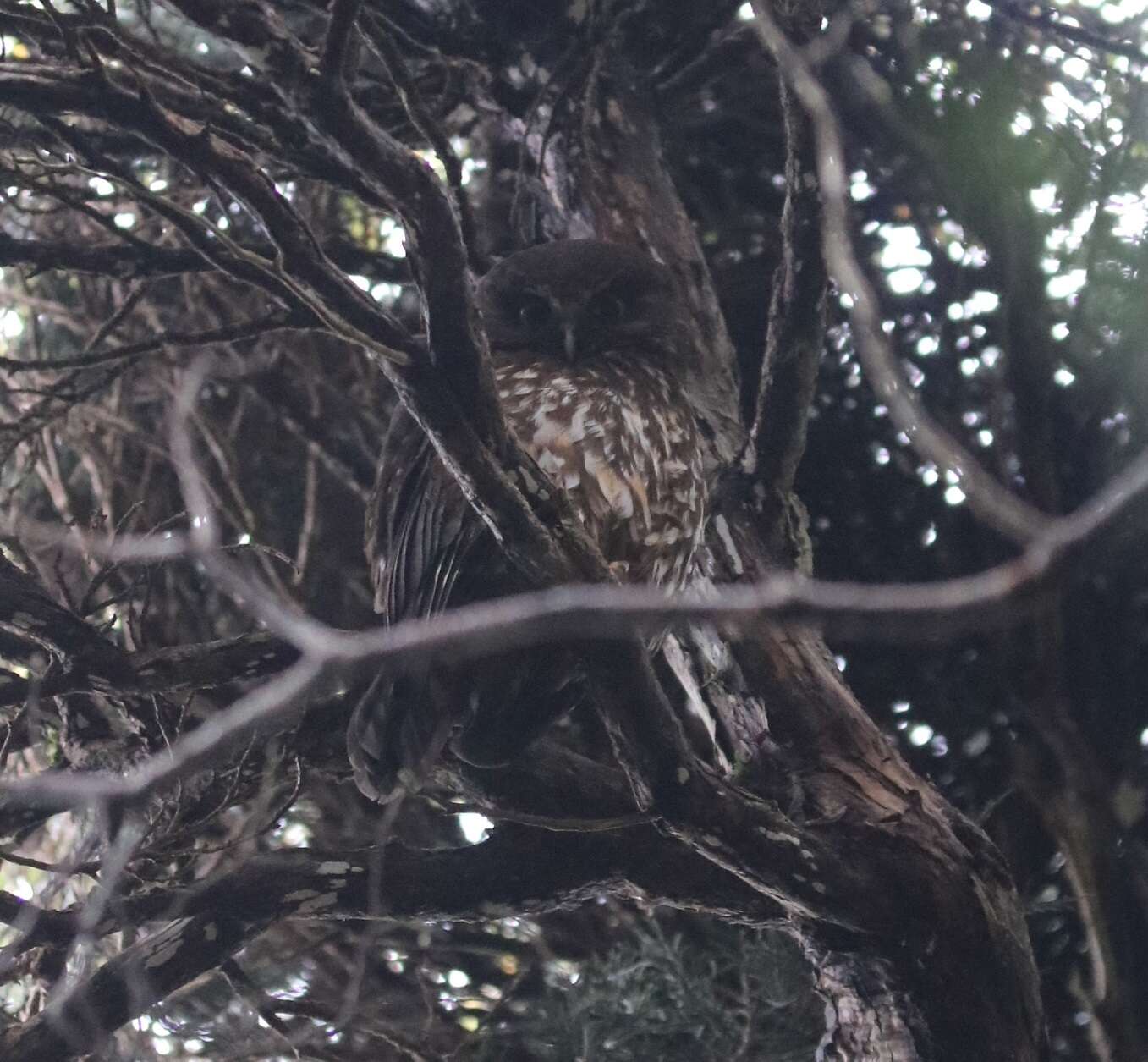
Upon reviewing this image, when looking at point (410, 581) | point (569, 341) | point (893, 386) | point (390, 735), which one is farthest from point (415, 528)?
point (893, 386)

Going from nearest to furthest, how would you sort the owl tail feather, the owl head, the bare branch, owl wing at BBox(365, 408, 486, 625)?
1. the bare branch
2. the owl tail feather
3. owl wing at BBox(365, 408, 486, 625)
4. the owl head

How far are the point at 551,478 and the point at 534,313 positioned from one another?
1.08m

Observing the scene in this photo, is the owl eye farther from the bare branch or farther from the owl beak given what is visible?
the bare branch

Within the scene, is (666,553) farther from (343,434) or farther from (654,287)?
(343,434)

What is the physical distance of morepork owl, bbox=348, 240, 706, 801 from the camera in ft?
8.18

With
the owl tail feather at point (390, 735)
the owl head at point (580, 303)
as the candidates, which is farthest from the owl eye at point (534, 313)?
the owl tail feather at point (390, 735)

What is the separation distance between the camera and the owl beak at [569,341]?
323 centimetres

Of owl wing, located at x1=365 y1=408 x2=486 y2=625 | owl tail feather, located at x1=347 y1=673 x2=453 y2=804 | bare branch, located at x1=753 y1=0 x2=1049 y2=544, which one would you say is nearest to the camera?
bare branch, located at x1=753 y1=0 x2=1049 y2=544

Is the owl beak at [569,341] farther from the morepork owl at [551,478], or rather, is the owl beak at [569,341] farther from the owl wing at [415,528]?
the owl wing at [415,528]

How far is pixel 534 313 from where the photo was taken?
3285mm

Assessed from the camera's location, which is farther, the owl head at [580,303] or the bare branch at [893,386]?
the owl head at [580,303]

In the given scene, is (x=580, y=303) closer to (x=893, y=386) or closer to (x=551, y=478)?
(x=551, y=478)

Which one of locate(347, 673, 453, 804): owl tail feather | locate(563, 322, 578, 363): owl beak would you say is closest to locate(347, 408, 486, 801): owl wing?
locate(347, 673, 453, 804): owl tail feather

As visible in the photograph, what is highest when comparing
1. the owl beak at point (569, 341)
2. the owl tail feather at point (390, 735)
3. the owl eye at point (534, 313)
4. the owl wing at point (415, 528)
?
the owl eye at point (534, 313)
